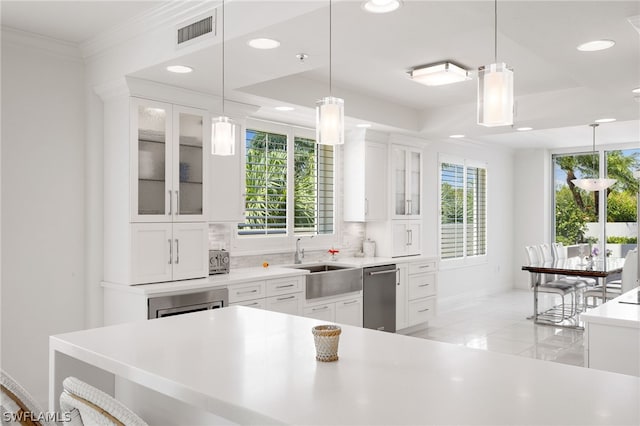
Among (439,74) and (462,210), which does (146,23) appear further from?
(462,210)

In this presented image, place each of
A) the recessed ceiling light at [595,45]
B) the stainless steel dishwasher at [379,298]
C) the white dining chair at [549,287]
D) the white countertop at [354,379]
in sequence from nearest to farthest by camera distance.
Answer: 1. the white countertop at [354,379]
2. the recessed ceiling light at [595,45]
3. the stainless steel dishwasher at [379,298]
4. the white dining chair at [549,287]

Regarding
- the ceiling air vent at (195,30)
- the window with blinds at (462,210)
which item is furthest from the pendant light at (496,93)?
the window with blinds at (462,210)

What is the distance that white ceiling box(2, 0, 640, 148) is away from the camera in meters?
2.51

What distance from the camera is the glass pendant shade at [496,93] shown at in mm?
1615

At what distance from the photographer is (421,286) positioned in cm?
629

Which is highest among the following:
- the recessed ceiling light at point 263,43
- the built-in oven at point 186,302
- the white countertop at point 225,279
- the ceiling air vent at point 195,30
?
the ceiling air vent at point 195,30

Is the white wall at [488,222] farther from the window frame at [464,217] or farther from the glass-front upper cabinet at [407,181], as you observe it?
the glass-front upper cabinet at [407,181]

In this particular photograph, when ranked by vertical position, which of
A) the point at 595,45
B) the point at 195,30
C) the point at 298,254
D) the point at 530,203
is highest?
the point at 195,30

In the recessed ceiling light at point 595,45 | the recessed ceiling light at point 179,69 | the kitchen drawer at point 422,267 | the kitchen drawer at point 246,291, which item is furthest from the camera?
the kitchen drawer at point 422,267

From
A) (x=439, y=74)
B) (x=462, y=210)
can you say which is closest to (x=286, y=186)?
(x=439, y=74)

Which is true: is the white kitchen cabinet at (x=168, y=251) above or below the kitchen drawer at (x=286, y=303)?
above

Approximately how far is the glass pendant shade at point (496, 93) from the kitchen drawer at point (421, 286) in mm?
4654

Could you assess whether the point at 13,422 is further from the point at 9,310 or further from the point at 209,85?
the point at 209,85

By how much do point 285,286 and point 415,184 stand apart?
2.76 m
